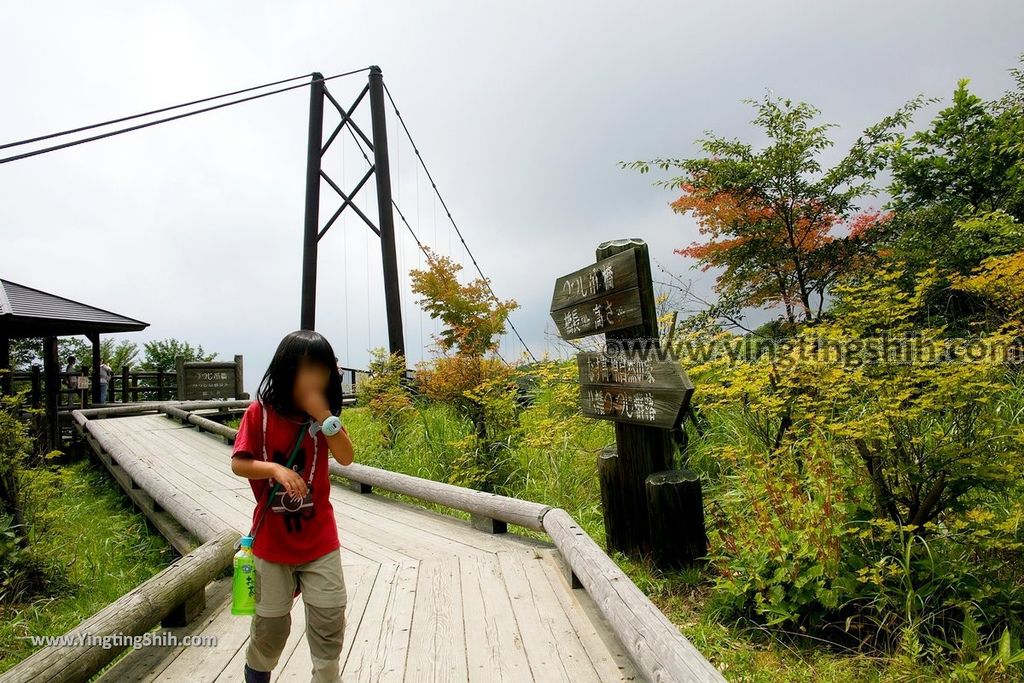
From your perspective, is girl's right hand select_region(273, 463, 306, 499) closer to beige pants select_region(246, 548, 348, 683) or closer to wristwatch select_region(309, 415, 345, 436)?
wristwatch select_region(309, 415, 345, 436)

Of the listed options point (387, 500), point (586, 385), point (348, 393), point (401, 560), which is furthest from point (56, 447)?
point (586, 385)

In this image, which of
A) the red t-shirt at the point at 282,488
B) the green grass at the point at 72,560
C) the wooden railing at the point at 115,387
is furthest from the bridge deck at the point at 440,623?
the wooden railing at the point at 115,387

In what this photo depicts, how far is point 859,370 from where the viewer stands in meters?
2.97

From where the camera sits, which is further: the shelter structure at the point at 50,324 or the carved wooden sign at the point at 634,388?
the shelter structure at the point at 50,324

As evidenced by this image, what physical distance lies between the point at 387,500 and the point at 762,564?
3.41 meters

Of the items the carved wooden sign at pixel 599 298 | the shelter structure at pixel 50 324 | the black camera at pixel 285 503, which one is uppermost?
the shelter structure at pixel 50 324

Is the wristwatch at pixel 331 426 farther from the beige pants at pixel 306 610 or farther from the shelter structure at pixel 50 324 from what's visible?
the shelter structure at pixel 50 324

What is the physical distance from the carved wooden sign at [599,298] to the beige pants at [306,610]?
2044 mm

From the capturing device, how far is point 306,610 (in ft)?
6.75

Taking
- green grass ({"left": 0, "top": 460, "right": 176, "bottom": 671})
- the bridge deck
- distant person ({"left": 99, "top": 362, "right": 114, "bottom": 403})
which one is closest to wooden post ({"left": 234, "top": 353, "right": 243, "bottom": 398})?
distant person ({"left": 99, "top": 362, "right": 114, "bottom": 403})

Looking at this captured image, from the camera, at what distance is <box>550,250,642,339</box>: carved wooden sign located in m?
3.47

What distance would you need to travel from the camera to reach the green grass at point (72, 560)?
3.96 m

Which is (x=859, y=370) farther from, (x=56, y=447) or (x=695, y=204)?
(x=56, y=447)

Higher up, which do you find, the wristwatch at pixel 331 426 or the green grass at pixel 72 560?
the wristwatch at pixel 331 426
